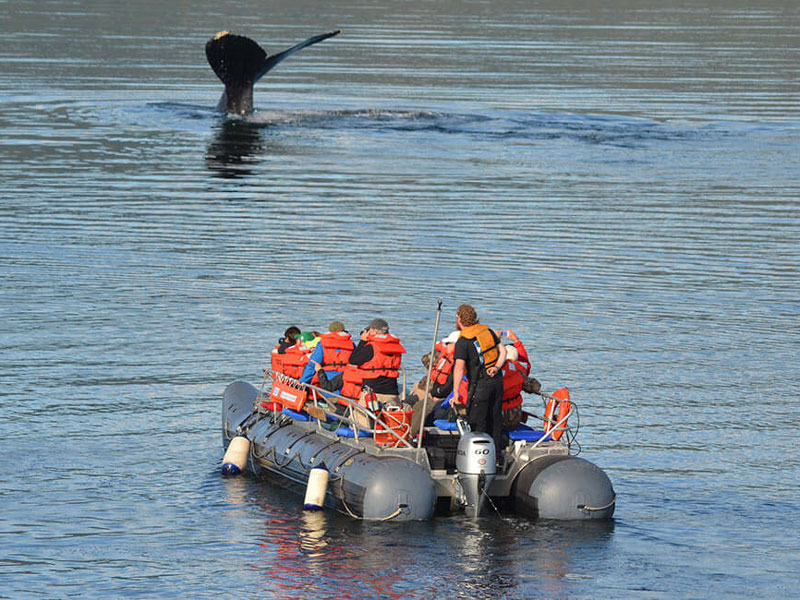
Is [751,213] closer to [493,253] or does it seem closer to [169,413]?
[493,253]

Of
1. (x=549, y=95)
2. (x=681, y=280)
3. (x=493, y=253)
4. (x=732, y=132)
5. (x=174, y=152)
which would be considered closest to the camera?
(x=681, y=280)

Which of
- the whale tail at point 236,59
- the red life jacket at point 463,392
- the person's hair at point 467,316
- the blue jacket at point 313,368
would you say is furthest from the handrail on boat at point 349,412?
the whale tail at point 236,59

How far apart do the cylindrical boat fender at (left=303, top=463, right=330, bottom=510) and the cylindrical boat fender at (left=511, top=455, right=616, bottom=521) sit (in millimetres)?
3099

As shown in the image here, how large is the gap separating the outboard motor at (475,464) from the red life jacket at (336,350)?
144 inches

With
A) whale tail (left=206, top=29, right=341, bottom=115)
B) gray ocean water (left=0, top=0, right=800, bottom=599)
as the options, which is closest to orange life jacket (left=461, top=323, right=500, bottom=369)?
gray ocean water (left=0, top=0, right=800, bottom=599)

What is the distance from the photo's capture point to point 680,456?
27141 millimetres

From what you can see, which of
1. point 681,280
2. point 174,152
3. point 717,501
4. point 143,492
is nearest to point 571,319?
point 681,280

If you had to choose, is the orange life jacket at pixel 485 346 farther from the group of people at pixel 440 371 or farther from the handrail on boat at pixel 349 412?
the handrail on boat at pixel 349 412

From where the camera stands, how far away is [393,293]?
39000mm

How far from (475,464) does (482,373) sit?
1685 millimetres

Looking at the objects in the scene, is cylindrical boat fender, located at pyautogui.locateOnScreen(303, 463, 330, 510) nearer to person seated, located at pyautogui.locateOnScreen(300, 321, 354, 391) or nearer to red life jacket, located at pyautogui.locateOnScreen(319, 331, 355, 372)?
person seated, located at pyautogui.locateOnScreen(300, 321, 354, 391)

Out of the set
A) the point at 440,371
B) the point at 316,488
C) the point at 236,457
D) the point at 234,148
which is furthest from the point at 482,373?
the point at 234,148

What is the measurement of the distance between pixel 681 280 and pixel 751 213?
10644 millimetres

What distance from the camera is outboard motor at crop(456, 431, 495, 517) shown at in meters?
22.6
